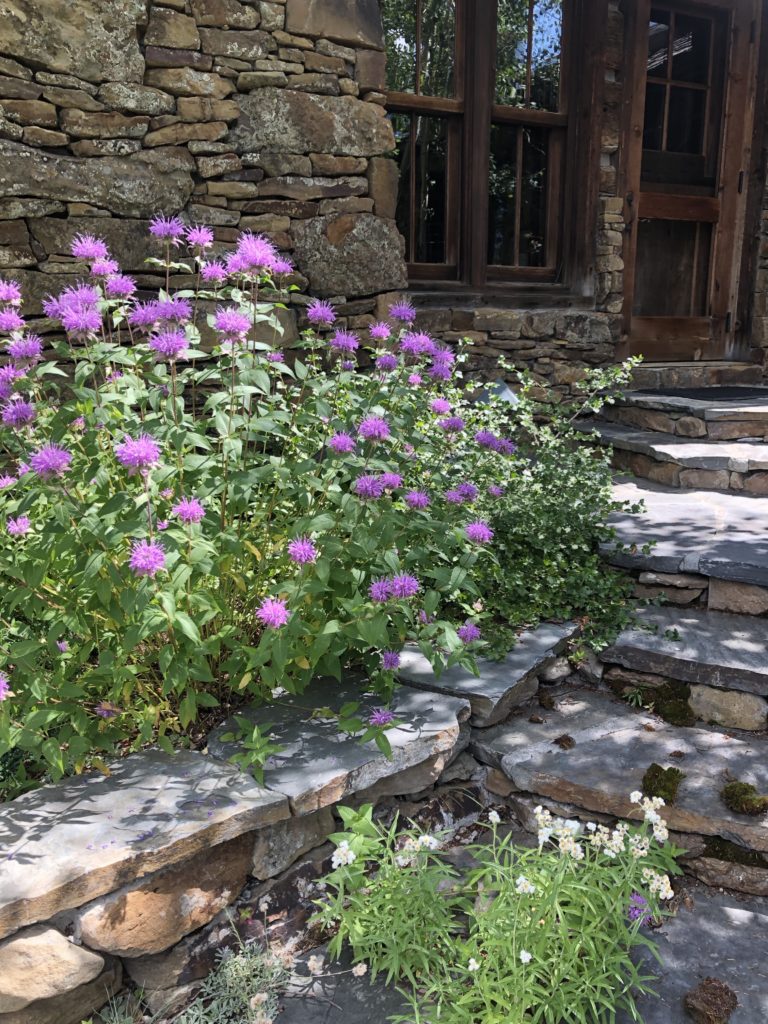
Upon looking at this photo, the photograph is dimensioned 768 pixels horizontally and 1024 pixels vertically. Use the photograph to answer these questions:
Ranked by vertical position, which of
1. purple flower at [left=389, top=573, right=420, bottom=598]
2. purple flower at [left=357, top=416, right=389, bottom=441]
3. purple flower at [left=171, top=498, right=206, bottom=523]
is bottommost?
purple flower at [left=389, top=573, right=420, bottom=598]

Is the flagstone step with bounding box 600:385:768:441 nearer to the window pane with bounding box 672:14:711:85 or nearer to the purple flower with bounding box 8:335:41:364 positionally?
the window pane with bounding box 672:14:711:85

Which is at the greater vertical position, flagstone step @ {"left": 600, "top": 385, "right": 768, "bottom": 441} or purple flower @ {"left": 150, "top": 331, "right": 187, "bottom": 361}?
purple flower @ {"left": 150, "top": 331, "right": 187, "bottom": 361}

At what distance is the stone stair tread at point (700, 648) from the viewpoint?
8.91ft

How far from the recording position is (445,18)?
5.36 meters

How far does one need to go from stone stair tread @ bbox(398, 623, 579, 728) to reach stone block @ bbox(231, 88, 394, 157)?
2.53m

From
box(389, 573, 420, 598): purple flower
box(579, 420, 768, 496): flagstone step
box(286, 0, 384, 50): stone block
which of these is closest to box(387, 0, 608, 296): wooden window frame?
box(286, 0, 384, 50): stone block

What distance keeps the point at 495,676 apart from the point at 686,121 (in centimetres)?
557

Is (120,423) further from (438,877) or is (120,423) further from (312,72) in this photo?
(312,72)

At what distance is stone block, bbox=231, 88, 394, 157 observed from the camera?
3.82 m

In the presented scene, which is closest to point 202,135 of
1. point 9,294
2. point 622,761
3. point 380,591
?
point 9,294

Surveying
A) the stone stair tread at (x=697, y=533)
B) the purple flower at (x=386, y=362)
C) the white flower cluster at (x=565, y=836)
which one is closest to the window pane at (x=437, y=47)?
the stone stair tread at (x=697, y=533)

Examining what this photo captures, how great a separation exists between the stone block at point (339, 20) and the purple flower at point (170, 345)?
8.59ft

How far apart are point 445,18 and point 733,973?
5.56 metres

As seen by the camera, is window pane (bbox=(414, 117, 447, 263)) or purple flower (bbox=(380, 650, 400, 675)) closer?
purple flower (bbox=(380, 650, 400, 675))
